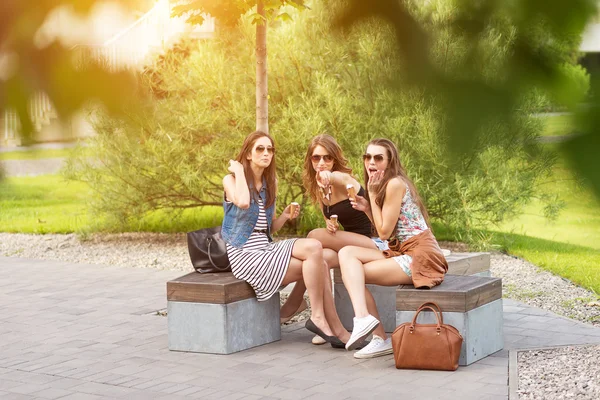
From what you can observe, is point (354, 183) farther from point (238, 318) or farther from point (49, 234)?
point (49, 234)

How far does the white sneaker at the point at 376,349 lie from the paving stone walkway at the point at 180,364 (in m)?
0.05

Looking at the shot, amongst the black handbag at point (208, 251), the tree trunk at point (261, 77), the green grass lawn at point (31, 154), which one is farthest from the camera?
the tree trunk at point (261, 77)

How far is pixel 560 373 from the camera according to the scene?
4.71 metres

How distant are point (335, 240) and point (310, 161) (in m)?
0.57

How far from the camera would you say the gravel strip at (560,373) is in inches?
171

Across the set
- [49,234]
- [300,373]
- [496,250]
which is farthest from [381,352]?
[49,234]

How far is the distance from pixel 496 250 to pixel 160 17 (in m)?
8.82

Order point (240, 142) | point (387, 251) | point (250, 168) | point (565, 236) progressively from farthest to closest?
point (240, 142), point (250, 168), point (387, 251), point (565, 236)

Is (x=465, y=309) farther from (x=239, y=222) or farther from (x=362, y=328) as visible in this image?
(x=239, y=222)

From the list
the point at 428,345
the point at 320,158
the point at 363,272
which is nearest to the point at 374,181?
the point at 363,272

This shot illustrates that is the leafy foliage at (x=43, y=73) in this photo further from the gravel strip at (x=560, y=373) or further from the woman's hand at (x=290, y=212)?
the woman's hand at (x=290, y=212)

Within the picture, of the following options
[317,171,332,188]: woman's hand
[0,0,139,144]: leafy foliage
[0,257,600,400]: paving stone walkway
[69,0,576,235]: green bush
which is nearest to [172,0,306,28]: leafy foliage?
[0,0,139,144]: leafy foliage

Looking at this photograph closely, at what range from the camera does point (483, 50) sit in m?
1.43

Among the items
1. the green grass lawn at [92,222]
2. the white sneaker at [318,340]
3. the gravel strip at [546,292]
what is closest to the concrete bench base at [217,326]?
the white sneaker at [318,340]
